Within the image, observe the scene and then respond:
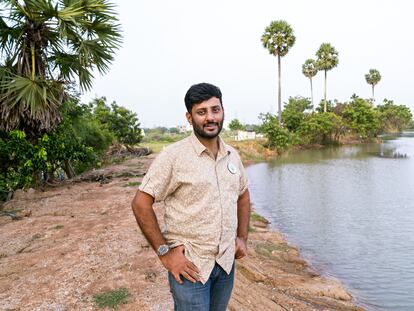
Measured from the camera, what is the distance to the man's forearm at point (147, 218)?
1.91 meters

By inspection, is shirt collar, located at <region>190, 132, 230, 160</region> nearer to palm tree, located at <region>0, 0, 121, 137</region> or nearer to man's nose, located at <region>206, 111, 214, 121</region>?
man's nose, located at <region>206, 111, 214, 121</region>

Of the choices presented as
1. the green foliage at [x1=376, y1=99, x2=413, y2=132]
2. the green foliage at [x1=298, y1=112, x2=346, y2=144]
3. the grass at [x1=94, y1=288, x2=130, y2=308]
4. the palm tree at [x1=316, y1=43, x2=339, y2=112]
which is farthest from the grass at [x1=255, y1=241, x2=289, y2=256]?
the green foliage at [x1=376, y1=99, x2=413, y2=132]

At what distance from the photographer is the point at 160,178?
1887mm

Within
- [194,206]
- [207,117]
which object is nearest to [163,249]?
[194,206]

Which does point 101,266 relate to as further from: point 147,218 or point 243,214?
point 147,218

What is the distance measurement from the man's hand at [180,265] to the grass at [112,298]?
7.23 feet

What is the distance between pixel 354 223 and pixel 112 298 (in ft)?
28.6

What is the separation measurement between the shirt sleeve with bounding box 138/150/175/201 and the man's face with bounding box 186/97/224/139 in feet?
0.77

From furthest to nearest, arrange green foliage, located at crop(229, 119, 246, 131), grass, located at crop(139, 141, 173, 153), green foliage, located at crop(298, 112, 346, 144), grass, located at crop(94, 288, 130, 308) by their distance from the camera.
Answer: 1. green foliage, located at crop(229, 119, 246, 131)
2. green foliage, located at crop(298, 112, 346, 144)
3. grass, located at crop(139, 141, 173, 153)
4. grass, located at crop(94, 288, 130, 308)

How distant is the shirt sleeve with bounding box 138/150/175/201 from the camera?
1.89 meters

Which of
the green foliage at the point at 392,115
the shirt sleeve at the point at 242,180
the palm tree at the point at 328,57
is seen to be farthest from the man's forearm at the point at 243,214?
the green foliage at the point at 392,115

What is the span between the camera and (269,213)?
12289mm

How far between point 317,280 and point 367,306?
0.95m

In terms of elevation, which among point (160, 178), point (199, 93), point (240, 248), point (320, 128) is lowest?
point (240, 248)
